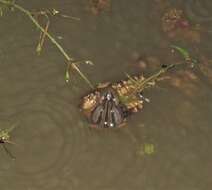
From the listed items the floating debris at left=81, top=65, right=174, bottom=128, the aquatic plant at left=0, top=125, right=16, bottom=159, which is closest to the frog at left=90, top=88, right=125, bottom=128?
the floating debris at left=81, top=65, right=174, bottom=128

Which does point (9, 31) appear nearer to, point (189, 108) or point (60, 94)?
point (60, 94)

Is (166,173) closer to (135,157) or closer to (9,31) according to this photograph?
(135,157)

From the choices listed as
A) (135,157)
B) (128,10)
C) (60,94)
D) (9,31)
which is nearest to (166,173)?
(135,157)

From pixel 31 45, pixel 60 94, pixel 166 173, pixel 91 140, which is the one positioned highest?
pixel 31 45

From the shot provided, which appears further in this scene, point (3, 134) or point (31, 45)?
point (31, 45)

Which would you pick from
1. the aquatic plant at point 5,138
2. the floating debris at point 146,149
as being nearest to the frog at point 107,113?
the floating debris at point 146,149

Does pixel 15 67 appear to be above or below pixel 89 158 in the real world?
above

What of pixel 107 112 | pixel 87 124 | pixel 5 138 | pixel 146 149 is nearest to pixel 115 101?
pixel 107 112

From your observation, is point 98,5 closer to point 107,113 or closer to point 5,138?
point 107,113
